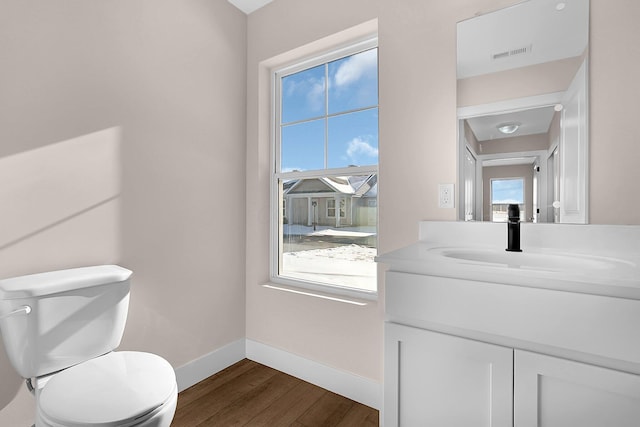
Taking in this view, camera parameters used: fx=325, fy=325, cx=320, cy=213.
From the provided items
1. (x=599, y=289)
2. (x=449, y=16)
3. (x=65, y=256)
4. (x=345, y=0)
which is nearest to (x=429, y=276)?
(x=599, y=289)

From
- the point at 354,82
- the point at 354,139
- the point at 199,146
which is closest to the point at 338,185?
the point at 354,139

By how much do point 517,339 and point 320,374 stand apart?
4.39 feet

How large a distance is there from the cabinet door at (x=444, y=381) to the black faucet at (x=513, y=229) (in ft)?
1.70

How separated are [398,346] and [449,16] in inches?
57.4

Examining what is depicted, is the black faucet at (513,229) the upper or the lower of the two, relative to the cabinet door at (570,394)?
upper

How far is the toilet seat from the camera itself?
91cm

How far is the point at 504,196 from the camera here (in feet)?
4.70

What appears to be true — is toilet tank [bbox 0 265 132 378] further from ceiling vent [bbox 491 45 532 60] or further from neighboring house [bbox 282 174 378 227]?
ceiling vent [bbox 491 45 532 60]

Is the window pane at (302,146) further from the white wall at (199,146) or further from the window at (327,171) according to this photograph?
the white wall at (199,146)

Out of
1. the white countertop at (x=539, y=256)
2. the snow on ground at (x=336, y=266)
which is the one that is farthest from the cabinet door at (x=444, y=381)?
the snow on ground at (x=336, y=266)

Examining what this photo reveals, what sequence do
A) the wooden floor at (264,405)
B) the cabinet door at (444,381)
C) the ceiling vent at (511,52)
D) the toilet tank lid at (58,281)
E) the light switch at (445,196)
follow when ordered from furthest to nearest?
the wooden floor at (264,405) → the light switch at (445,196) → the ceiling vent at (511,52) → the toilet tank lid at (58,281) → the cabinet door at (444,381)

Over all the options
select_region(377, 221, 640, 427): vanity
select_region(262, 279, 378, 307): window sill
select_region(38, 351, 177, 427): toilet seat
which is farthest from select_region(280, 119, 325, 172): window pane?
select_region(38, 351, 177, 427): toilet seat

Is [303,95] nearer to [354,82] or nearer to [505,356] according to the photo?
[354,82]

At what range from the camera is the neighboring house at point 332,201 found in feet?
6.24
